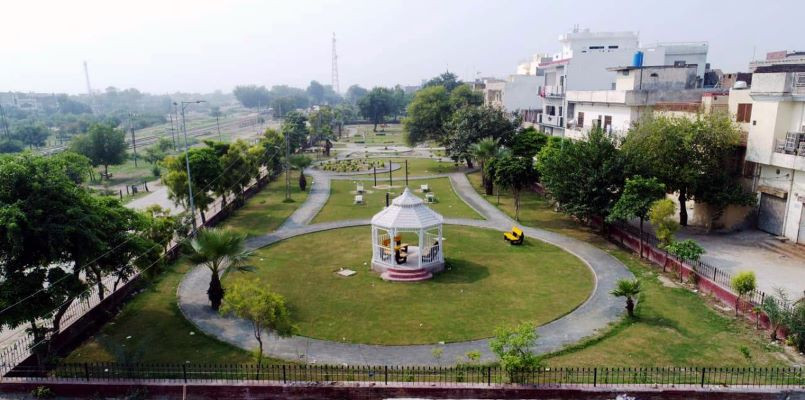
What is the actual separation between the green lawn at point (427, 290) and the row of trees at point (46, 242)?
6.76m

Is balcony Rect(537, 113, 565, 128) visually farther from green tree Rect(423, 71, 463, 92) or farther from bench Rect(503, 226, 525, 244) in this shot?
green tree Rect(423, 71, 463, 92)

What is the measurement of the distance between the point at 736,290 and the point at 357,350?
15265 mm

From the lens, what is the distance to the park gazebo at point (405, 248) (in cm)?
2580

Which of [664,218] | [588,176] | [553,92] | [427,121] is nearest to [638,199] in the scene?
[664,218]

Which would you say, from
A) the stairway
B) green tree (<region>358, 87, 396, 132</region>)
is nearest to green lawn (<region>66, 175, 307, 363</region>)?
the stairway

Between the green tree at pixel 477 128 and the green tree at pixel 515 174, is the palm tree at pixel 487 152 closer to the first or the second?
the green tree at pixel 515 174

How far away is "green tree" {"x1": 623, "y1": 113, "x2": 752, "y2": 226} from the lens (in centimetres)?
2981

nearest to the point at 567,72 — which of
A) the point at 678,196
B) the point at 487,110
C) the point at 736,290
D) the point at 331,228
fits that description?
the point at 487,110

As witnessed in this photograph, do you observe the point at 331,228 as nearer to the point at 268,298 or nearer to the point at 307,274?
the point at 307,274

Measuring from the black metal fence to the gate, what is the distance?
16.8m

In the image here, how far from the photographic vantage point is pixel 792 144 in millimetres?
28000

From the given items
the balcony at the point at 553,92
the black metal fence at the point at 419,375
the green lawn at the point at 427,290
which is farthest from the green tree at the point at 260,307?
the balcony at the point at 553,92

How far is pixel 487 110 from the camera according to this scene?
54.4 meters

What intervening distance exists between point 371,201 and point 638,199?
22.3m
